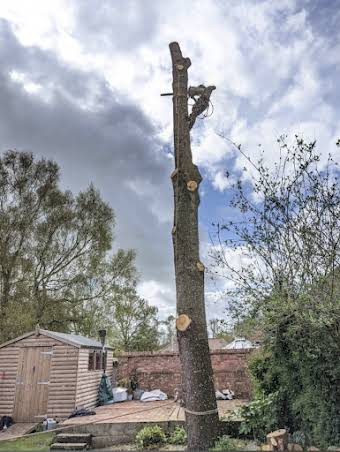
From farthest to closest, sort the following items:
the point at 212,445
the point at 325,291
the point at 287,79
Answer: the point at 287,79
the point at 325,291
the point at 212,445

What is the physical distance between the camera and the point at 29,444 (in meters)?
6.53

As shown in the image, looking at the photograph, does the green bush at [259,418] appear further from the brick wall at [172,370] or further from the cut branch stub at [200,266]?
the brick wall at [172,370]

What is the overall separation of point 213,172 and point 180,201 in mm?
1858

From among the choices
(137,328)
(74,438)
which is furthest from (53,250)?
(74,438)

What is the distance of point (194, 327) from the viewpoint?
158 inches

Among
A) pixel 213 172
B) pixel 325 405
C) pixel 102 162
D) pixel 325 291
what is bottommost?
pixel 325 405

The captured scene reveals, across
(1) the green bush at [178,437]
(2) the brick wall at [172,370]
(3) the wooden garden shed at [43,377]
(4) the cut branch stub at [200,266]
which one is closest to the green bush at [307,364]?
(4) the cut branch stub at [200,266]

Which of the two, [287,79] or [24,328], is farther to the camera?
[24,328]

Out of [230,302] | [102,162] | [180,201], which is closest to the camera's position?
[180,201]

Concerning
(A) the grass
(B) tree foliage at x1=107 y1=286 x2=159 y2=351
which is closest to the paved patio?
(A) the grass

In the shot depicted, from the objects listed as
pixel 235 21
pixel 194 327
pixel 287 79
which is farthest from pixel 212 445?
pixel 235 21

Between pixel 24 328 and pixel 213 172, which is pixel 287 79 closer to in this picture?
pixel 213 172

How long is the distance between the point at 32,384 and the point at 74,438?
342 centimetres

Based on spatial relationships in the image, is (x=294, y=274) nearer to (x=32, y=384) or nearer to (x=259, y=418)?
(x=259, y=418)
